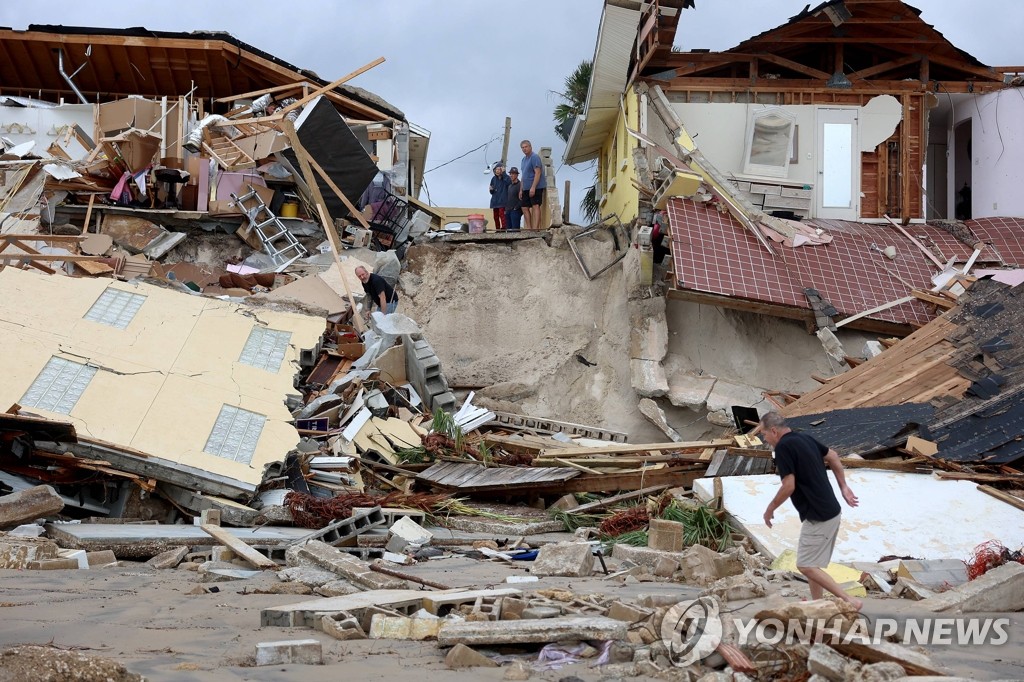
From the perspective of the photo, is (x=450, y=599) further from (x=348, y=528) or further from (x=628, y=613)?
(x=348, y=528)

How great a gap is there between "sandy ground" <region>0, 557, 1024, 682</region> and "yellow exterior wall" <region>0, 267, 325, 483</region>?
3.96 m

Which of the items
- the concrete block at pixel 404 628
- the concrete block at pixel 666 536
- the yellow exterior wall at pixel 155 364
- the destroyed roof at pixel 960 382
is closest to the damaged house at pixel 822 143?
the destroyed roof at pixel 960 382

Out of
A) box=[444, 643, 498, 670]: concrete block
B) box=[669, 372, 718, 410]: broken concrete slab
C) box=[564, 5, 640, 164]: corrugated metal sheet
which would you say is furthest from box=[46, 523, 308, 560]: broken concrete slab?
box=[564, 5, 640, 164]: corrugated metal sheet

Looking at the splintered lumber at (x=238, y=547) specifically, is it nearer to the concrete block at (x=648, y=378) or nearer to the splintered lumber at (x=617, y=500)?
the splintered lumber at (x=617, y=500)

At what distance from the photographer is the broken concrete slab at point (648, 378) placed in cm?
1814

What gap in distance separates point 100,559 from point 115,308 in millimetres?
6582

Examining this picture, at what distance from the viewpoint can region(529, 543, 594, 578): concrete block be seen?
847 cm

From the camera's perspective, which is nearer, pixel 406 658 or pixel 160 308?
pixel 406 658

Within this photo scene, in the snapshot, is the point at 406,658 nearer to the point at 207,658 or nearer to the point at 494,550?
the point at 207,658

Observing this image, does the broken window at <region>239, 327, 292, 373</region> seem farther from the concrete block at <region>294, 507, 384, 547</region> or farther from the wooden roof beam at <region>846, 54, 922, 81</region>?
the wooden roof beam at <region>846, 54, 922, 81</region>

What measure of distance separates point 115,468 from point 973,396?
31.7 feet

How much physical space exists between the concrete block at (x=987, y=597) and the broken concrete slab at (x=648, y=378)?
11497 mm

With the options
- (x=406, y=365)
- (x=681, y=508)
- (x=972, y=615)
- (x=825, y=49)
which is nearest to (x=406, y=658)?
(x=972, y=615)

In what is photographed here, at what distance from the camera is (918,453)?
11227 mm
